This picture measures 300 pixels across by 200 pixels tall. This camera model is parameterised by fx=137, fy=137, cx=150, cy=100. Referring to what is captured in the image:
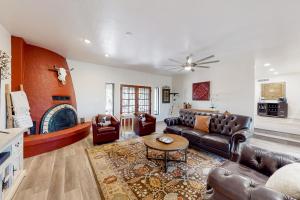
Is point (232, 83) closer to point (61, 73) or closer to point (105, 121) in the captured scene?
point (105, 121)

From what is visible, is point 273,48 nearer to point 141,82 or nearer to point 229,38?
point 229,38

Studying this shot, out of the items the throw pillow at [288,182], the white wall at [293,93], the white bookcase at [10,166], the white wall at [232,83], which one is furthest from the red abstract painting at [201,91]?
the white bookcase at [10,166]

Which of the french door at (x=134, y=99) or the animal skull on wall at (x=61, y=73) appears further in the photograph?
the french door at (x=134, y=99)

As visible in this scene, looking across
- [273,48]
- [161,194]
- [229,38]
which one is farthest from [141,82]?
[161,194]

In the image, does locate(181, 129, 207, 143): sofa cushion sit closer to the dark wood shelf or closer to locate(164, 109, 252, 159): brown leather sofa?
locate(164, 109, 252, 159): brown leather sofa

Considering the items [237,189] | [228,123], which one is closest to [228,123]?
[228,123]

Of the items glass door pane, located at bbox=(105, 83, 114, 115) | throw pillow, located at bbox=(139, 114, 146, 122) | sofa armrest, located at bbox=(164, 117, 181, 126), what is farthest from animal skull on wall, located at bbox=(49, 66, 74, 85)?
sofa armrest, located at bbox=(164, 117, 181, 126)

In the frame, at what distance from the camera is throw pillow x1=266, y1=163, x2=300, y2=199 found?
95 centimetres

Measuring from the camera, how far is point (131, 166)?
9.00 feet

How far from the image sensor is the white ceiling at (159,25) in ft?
6.61

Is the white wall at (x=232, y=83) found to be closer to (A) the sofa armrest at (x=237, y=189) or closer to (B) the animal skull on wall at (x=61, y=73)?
(A) the sofa armrest at (x=237, y=189)

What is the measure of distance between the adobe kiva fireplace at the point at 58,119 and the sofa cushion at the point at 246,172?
4.33 meters

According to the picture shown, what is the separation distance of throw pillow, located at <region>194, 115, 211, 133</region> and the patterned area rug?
70 centimetres

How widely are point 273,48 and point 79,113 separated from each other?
6392 mm
